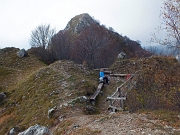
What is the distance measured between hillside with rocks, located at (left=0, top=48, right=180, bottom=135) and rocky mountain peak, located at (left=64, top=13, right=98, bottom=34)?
53.7 m

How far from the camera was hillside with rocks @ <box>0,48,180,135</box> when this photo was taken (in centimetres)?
920

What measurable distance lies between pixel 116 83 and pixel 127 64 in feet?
17.3

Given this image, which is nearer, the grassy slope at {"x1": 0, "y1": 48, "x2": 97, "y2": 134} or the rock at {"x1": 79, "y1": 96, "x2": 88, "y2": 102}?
the grassy slope at {"x1": 0, "y1": 48, "x2": 97, "y2": 134}

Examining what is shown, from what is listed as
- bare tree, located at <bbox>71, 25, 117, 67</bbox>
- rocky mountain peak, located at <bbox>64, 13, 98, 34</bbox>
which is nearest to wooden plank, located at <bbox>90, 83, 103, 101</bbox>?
bare tree, located at <bbox>71, 25, 117, 67</bbox>

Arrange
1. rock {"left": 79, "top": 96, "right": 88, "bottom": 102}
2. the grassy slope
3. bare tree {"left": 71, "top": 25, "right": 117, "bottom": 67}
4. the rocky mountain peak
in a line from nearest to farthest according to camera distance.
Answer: the grassy slope → rock {"left": 79, "top": 96, "right": 88, "bottom": 102} → bare tree {"left": 71, "top": 25, "right": 117, "bottom": 67} → the rocky mountain peak

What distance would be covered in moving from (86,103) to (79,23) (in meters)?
68.4

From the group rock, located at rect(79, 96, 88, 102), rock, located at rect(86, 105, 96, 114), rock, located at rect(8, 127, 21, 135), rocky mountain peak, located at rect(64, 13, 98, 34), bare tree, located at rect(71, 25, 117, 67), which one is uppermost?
rocky mountain peak, located at rect(64, 13, 98, 34)

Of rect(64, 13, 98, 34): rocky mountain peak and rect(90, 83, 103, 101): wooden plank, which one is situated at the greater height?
rect(64, 13, 98, 34): rocky mountain peak

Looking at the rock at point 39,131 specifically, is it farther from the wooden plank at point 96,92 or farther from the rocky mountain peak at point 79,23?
the rocky mountain peak at point 79,23

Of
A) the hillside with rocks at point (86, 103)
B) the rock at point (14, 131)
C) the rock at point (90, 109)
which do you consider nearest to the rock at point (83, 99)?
the hillside with rocks at point (86, 103)

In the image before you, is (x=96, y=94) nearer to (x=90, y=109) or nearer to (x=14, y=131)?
(x=90, y=109)

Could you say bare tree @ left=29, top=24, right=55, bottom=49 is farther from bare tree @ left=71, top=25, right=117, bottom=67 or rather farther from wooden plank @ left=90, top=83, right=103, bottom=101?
wooden plank @ left=90, top=83, right=103, bottom=101

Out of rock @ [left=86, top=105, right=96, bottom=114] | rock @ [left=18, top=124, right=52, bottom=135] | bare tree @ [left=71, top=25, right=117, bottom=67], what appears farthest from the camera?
bare tree @ [left=71, top=25, right=117, bottom=67]

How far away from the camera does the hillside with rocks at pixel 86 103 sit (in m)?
9.20
